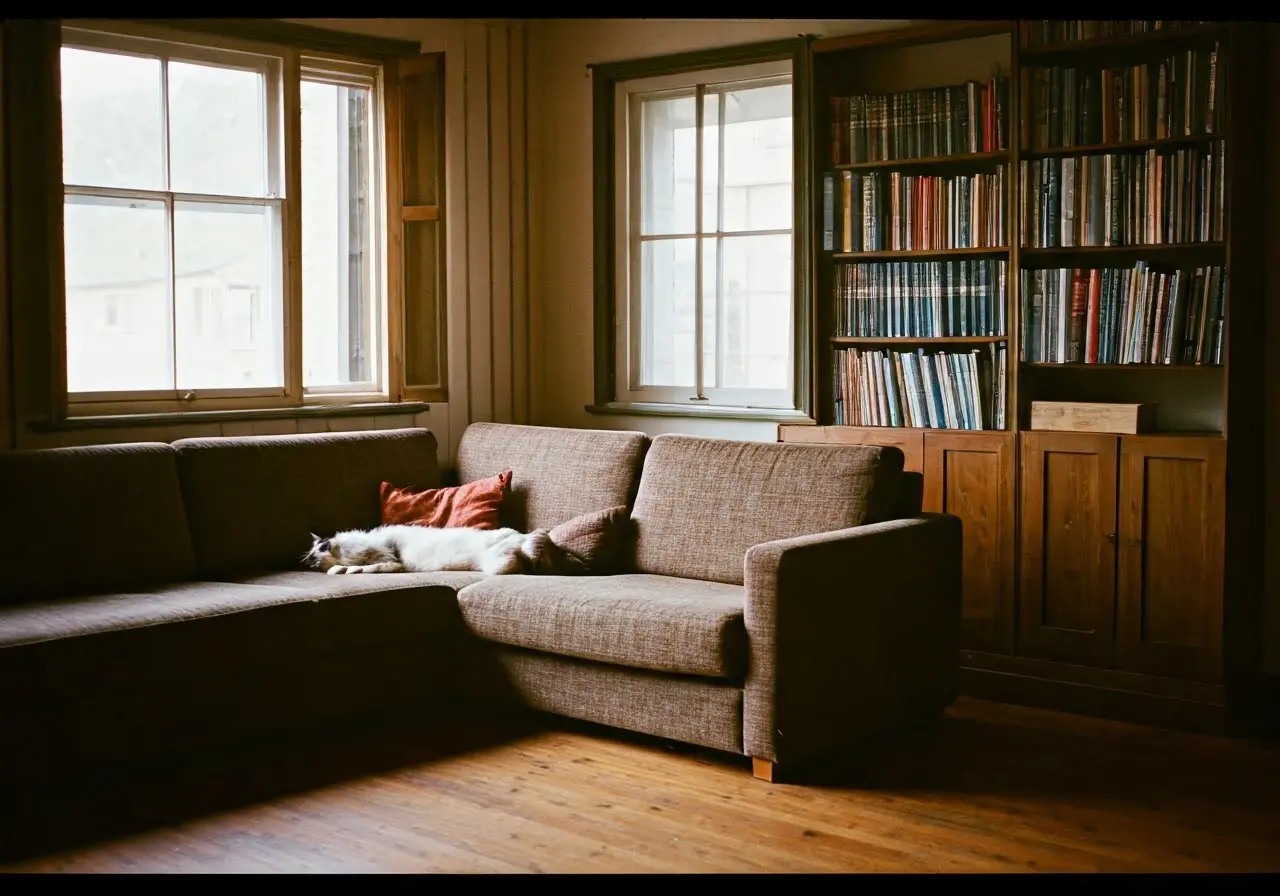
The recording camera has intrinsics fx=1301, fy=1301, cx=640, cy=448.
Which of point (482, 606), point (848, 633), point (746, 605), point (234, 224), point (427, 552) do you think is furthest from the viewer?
point (234, 224)

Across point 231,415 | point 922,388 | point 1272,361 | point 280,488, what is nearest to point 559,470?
point 280,488

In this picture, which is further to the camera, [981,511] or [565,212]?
[565,212]

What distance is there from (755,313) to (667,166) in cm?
74

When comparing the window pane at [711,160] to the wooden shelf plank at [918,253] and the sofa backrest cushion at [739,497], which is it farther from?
the sofa backrest cushion at [739,497]

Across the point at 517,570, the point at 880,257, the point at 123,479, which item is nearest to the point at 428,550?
the point at 517,570

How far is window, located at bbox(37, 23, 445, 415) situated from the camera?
14.3ft

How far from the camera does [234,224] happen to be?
475 cm

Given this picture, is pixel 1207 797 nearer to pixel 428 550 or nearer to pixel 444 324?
pixel 428 550

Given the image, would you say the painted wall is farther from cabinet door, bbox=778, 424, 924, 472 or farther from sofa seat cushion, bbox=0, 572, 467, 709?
sofa seat cushion, bbox=0, 572, 467, 709

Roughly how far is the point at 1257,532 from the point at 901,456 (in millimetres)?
1113

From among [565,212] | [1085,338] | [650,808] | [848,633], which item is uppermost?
[565,212]

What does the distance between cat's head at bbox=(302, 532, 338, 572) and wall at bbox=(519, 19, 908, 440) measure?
1.51 metres

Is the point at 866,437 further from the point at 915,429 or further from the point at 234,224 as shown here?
the point at 234,224

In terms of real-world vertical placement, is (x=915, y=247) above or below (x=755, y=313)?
above
